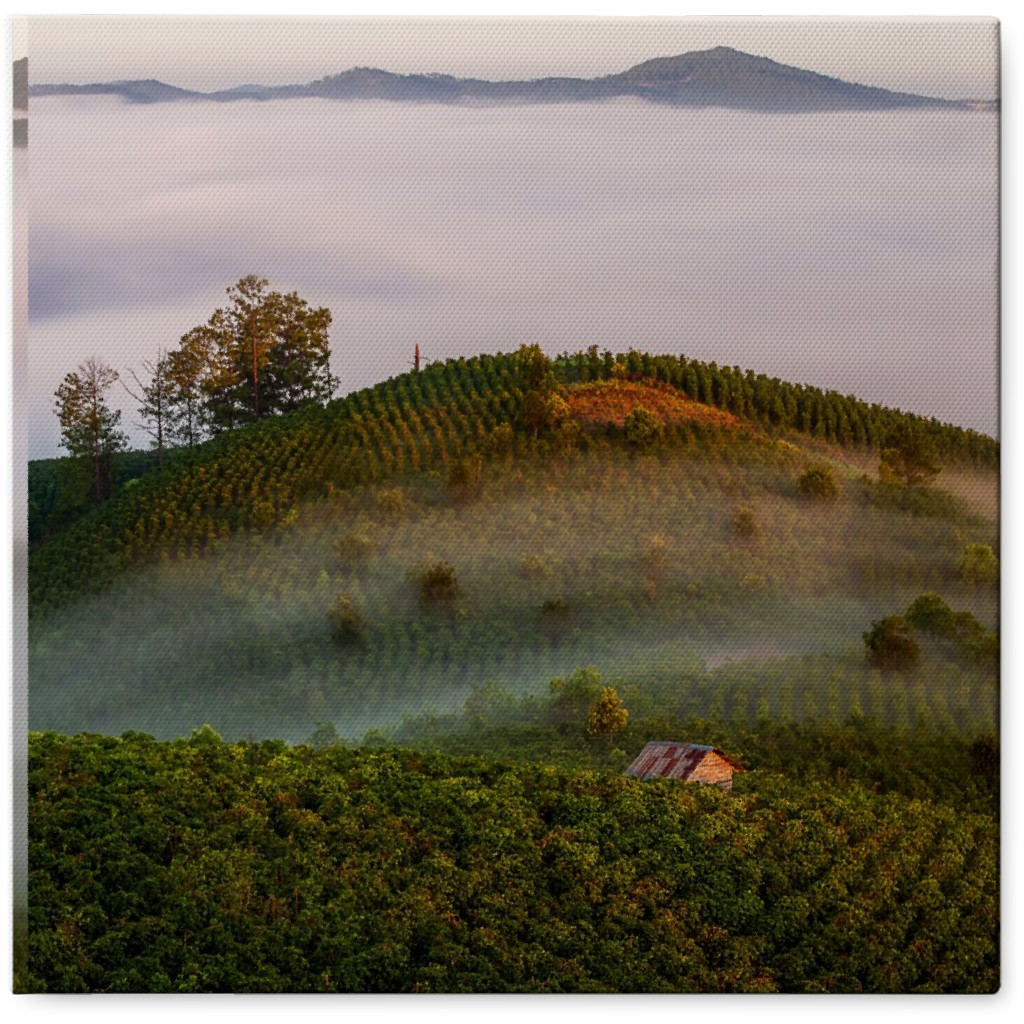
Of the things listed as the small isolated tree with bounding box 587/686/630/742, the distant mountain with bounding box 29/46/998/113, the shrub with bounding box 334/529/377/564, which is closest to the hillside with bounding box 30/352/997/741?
the shrub with bounding box 334/529/377/564

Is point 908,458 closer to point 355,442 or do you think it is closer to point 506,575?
point 506,575

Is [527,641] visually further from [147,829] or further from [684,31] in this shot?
[684,31]

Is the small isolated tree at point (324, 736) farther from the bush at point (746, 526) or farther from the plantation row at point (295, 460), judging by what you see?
the bush at point (746, 526)

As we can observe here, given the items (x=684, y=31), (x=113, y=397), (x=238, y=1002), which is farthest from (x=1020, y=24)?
(x=238, y=1002)

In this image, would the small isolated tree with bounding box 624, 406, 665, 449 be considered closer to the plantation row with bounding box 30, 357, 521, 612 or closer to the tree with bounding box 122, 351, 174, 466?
the plantation row with bounding box 30, 357, 521, 612

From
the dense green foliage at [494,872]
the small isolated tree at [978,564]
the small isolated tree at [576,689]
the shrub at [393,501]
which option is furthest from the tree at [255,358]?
the small isolated tree at [978,564]

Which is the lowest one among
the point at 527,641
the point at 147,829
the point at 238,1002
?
the point at 238,1002

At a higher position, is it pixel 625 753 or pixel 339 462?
pixel 339 462
